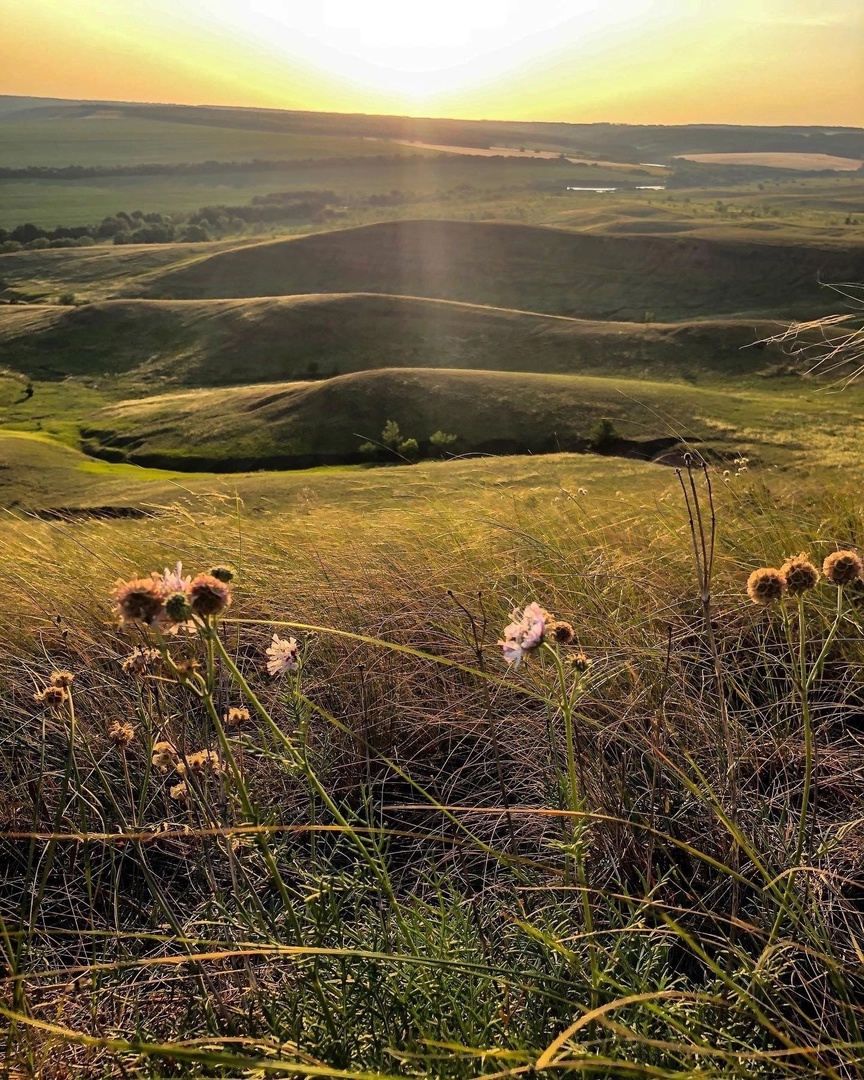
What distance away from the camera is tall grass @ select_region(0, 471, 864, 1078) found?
1902mm

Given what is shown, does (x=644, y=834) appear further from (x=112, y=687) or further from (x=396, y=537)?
(x=396, y=537)

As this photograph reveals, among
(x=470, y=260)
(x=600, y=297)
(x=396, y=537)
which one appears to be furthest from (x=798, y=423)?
(x=470, y=260)

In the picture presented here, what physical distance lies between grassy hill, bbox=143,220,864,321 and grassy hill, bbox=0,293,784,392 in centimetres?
1842

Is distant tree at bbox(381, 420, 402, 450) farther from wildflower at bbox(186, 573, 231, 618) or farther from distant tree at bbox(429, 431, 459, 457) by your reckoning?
wildflower at bbox(186, 573, 231, 618)

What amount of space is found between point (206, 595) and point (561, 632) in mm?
858

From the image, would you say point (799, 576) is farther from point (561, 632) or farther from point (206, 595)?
point (206, 595)

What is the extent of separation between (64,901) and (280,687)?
110 cm

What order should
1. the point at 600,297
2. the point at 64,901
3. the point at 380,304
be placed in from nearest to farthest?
the point at 64,901, the point at 380,304, the point at 600,297

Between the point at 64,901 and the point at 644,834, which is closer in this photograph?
the point at 644,834

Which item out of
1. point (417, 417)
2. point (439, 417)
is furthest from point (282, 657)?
point (417, 417)

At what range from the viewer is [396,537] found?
619 centimetres

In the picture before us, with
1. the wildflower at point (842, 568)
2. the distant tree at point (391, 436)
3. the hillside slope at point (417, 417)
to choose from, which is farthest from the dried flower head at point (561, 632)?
the distant tree at point (391, 436)

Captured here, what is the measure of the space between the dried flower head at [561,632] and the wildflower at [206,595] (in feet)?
2.31

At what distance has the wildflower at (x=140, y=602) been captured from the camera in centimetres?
171
